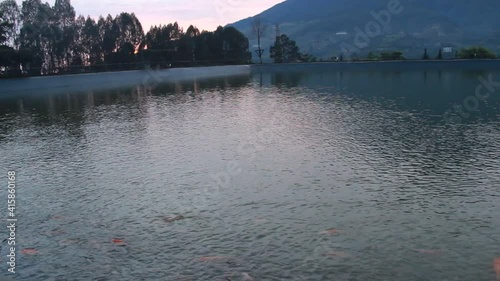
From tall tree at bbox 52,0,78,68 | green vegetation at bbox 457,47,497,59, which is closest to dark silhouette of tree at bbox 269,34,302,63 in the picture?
green vegetation at bbox 457,47,497,59

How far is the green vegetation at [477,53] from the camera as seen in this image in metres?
53.2

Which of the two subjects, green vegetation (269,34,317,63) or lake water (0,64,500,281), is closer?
lake water (0,64,500,281)

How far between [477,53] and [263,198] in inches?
2127

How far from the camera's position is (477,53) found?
53.7 m

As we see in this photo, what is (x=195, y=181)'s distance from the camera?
10.2 m

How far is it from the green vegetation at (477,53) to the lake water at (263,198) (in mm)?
41265

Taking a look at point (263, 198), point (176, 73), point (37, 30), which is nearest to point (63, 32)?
point (37, 30)

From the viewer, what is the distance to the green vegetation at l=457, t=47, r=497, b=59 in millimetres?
53156

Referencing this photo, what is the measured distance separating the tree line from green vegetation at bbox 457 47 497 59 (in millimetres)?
32272

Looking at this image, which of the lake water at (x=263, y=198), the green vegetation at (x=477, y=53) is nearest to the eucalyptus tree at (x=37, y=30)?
the lake water at (x=263, y=198)

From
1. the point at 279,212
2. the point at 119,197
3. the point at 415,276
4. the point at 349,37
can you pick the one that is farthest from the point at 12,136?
the point at 349,37

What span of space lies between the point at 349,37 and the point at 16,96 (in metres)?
157

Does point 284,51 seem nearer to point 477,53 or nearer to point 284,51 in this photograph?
point 284,51

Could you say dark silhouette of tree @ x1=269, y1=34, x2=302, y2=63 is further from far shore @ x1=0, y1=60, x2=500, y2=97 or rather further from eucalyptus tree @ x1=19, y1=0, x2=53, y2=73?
eucalyptus tree @ x1=19, y1=0, x2=53, y2=73
